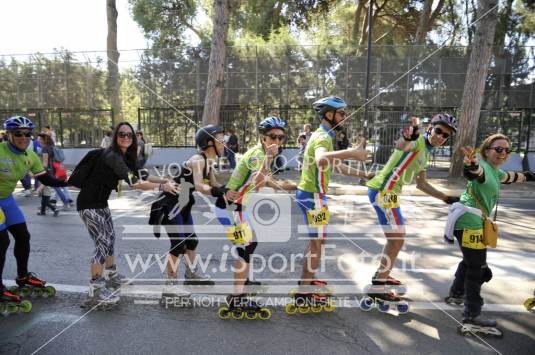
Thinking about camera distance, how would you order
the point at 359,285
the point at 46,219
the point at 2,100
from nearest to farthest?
the point at 359,285
the point at 46,219
the point at 2,100

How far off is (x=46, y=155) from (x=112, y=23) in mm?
12383

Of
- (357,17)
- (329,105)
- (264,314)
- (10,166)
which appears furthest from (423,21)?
(10,166)

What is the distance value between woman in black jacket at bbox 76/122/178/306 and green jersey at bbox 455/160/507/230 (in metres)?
2.70

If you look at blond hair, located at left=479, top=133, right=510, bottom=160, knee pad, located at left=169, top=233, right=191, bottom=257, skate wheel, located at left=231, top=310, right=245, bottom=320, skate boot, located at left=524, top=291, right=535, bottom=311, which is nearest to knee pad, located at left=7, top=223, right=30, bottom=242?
knee pad, located at left=169, top=233, right=191, bottom=257

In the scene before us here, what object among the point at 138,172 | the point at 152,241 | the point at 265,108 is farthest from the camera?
the point at 265,108

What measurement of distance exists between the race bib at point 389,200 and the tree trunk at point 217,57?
1032 cm

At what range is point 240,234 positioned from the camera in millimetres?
3805

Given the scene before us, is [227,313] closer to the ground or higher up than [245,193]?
closer to the ground

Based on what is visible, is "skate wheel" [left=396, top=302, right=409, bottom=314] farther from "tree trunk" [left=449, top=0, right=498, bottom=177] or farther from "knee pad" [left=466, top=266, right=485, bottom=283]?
"tree trunk" [left=449, top=0, right=498, bottom=177]

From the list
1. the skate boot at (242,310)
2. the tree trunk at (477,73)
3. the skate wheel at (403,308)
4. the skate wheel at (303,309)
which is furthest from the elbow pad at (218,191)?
the tree trunk at (477,73)

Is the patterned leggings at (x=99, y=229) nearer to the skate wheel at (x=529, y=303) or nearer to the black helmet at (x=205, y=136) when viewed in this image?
the black helmet at (x=205, y=136)

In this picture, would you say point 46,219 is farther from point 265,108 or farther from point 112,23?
point 112,23

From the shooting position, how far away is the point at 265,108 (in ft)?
58.3

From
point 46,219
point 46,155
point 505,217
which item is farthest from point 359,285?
point 46,155
